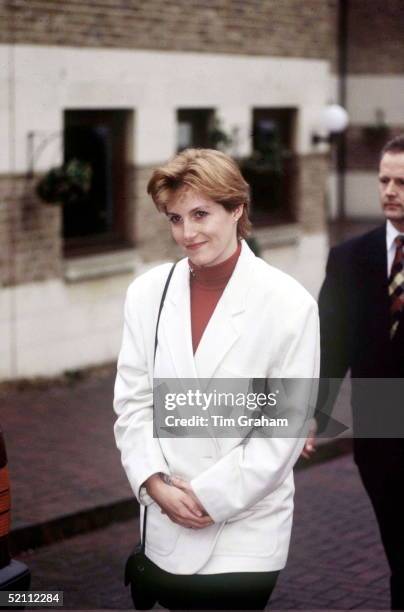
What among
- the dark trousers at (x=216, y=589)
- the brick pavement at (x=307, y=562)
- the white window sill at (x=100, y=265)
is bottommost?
the brick pavement at (x=307, y=562)

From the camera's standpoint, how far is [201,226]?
366 centimetres

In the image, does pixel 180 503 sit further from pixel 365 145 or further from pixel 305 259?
pixel 365 145

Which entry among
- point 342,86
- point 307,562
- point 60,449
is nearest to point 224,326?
point 307,562

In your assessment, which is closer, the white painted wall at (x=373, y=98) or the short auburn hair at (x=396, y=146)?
the short auburn hair at (x=396, y=146)

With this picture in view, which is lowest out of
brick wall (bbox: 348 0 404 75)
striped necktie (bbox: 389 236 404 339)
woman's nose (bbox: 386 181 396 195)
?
striped necktie (bbox: 389 236 404 339)

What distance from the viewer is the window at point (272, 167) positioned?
47.3 ft

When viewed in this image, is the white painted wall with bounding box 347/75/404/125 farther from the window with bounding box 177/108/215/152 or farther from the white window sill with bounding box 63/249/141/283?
the white window sill with bounding box 63/249/141/283

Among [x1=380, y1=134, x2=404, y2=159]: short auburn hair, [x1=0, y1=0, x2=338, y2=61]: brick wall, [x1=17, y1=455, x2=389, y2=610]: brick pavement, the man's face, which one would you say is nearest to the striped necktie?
the man's face

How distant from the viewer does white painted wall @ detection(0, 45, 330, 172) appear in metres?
11.3

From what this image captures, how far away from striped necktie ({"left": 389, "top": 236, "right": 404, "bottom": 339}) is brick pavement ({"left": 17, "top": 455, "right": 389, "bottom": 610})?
176 cm

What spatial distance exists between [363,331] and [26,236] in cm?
684

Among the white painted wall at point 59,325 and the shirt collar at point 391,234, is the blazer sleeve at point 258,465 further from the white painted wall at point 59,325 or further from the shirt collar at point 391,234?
the white painted wall at point 59,325

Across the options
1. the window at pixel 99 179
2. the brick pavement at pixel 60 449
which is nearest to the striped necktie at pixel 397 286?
the brick pavement at pixel 60 449

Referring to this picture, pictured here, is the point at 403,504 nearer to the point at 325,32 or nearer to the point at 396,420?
the point at 396,420
